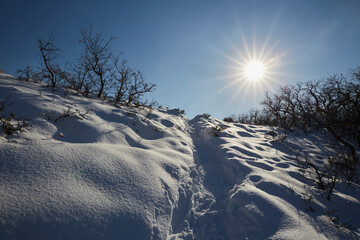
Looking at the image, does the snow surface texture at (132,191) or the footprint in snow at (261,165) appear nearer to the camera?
the snow surface texture at (132,191)

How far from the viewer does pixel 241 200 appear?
6.38ft

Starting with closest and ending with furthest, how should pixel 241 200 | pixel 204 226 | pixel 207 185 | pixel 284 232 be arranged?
pixel 284 232 < pixel 204 226 < pixel 241 200 < pixel 207 185

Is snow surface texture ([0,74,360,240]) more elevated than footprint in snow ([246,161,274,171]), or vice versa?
footprint in snow ([246,161,274,171])

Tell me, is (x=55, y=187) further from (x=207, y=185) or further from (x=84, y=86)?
(x=84, y=86)

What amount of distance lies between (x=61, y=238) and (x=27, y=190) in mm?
521

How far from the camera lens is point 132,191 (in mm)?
1654

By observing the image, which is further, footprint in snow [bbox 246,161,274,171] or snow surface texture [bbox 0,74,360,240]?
footprint in snow [bbox 246,161,274,171]

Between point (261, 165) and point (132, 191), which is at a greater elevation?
point (261, 165)

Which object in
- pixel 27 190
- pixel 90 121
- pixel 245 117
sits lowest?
pixel 27 190

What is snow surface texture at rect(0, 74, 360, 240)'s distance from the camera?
1.18m

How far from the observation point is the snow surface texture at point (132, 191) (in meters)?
1.18

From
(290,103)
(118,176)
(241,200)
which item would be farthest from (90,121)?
(290,103)

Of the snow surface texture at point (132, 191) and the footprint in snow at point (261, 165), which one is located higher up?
the footprint in snow at point (261, 165)

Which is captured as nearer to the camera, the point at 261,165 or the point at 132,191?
the point at 132,191
